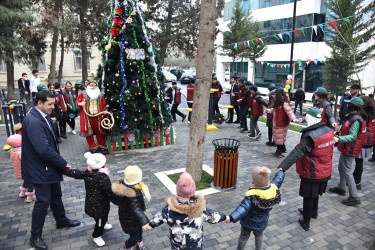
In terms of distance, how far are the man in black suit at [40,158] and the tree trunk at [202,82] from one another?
2361 mm

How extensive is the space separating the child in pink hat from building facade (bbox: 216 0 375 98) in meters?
18.4

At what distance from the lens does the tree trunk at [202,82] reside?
4531 mm

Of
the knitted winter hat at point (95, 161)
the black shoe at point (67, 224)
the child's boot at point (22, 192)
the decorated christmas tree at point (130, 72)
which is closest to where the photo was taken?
the knitted winter hat at point (95, 161)

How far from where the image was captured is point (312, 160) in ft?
11.9

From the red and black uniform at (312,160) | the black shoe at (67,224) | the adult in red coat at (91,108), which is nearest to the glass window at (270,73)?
the adult in red coat at (91,108)

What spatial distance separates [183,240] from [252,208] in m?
0.86

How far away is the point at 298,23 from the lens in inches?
936

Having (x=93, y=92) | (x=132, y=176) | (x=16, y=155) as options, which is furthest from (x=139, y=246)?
(x=93, y=92)

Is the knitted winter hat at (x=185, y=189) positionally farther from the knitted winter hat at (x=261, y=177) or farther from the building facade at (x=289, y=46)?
the building facade at (x=289, y=46)

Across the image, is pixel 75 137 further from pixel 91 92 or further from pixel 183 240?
pixel 183 240

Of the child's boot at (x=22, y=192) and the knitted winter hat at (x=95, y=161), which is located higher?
the knitted winter hat at (x=95, y=161)

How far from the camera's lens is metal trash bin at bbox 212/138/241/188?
489 centimetres

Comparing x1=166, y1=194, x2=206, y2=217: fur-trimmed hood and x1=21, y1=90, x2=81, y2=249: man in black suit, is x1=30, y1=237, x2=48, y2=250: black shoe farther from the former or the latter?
x1=166, y1=194, x2=206, y2=217: fur-trimmed hood

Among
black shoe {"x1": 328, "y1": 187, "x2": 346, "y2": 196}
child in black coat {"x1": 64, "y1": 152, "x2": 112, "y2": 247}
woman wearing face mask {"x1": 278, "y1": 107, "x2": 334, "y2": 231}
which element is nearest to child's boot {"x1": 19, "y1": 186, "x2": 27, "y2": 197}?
child in black coat {"x1": 64, "y1": 152, "x2": 112, "y2": 247}
